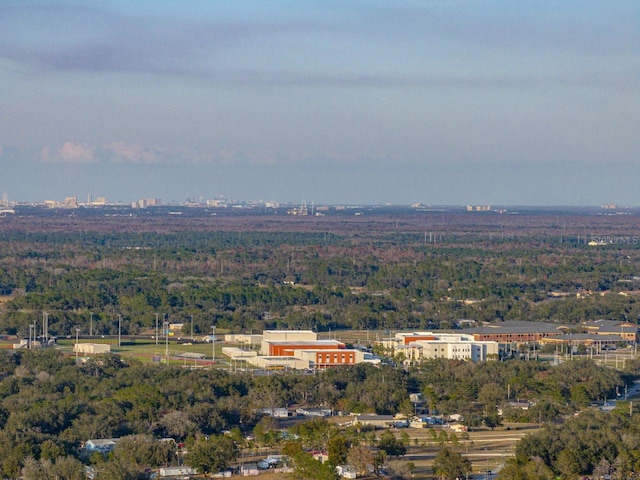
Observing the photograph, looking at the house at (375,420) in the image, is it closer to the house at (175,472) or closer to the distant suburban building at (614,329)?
the house at (175,472)

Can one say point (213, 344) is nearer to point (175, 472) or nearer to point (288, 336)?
point (288, 336)

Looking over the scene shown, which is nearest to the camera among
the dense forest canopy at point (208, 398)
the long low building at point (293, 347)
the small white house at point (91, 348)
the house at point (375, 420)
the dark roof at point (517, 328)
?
the dense forest canopy at point (208, 398)

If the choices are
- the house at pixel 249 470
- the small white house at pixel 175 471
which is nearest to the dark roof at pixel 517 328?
the house at pixel 249 470

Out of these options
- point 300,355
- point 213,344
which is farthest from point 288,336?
point 300,355

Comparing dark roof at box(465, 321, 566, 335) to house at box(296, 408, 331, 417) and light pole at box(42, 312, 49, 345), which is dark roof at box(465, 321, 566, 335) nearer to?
light pole at box(42, 312, 49, 345)

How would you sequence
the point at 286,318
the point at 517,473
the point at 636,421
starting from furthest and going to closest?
the point at 286,318, the point at 636,421, the point at 517,473

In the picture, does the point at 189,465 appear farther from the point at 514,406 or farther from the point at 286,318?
the point at 286,318

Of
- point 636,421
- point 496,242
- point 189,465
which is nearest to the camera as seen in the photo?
point 189,465

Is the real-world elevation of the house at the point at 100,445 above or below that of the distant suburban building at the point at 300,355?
above

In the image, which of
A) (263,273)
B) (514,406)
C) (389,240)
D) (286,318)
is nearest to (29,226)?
(389,240)
